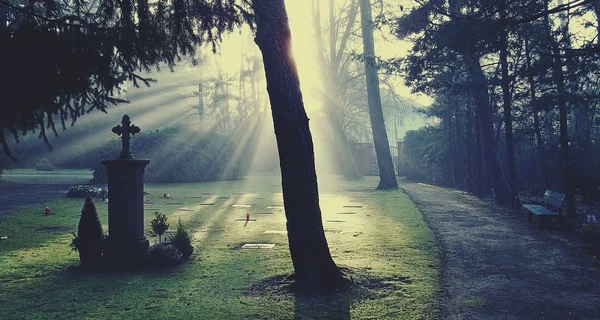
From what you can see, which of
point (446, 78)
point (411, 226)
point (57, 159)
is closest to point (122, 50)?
point (411, 226)

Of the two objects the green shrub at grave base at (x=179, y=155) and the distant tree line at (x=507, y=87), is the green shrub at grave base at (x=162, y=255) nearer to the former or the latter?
the distant tree line at (x=507, y=87)

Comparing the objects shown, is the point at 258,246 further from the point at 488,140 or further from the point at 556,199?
the point at 488,140

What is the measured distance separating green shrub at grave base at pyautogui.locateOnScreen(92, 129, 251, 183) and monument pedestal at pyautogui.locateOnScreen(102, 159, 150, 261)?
1790 centimetres

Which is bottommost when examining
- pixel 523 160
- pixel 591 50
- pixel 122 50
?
pixel 523 160

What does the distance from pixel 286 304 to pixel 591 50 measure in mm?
6698

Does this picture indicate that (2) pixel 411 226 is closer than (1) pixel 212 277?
No

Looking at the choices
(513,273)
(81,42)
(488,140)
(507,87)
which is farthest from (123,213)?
(488,140)

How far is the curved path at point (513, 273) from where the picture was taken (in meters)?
4.75

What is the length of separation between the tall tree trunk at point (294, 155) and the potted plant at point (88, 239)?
115 inches

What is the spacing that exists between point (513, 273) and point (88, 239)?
592 centimetres

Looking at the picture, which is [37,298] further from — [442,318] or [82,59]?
[442,318]

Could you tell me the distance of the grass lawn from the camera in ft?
15.6

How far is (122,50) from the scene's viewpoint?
5008 mm

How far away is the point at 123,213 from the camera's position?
21.9 feet
